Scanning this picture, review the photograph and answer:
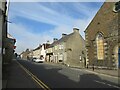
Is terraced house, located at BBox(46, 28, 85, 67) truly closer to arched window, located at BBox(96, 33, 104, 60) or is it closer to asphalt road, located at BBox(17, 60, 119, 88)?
arched window, located at BBox(96, 33, 104, 60)

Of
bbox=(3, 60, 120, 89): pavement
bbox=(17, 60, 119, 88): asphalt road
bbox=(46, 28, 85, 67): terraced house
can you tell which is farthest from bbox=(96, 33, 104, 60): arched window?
bbox=(46, 28, 85, 67): terraced house

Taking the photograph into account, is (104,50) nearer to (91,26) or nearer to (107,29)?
(107,29)

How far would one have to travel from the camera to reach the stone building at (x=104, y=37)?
34.4 metres

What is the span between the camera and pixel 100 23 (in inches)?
1512

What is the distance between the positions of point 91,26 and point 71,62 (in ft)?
85.9

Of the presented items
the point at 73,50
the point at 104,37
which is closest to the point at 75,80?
the point at 104,37

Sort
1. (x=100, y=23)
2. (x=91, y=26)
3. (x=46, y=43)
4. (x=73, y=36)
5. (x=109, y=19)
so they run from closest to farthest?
1. (x=109, y=19)
2. (x=100, y=23)
3. (x=91, y=26)
4. (x=73, y=36)
5. (x=46, y=43)

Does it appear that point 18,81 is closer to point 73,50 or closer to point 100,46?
point 100,46

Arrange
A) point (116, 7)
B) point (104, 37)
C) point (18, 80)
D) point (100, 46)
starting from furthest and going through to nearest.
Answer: point (100, 46)
point (104, 37)
point (116, 7)
point (18, 80)

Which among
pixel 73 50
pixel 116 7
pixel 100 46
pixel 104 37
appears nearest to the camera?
pixel 116 7

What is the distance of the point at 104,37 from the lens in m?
37.0

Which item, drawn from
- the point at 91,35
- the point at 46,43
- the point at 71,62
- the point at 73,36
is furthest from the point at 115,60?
the point at 46,43

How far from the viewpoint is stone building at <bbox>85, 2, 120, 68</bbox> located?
34.4m

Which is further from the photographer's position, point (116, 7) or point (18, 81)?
point (116, 7)
